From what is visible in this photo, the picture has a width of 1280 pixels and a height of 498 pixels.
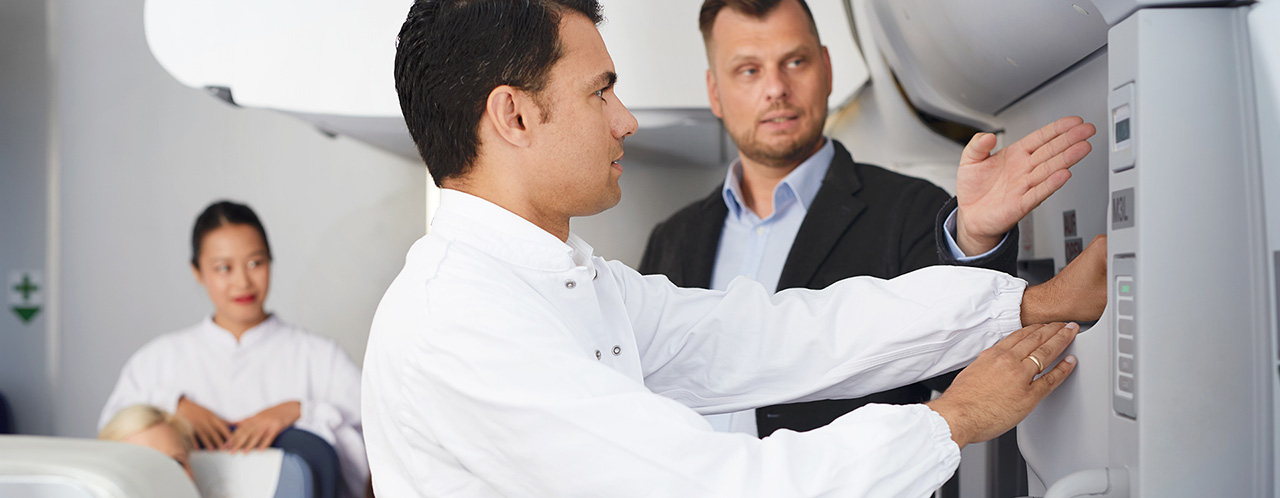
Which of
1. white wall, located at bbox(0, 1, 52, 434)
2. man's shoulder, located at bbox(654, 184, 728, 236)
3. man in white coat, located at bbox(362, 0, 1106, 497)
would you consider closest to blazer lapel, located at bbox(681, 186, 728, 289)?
man's shoulder, located at bbox(654, 184, 728, 236)

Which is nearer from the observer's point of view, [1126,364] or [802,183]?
[1126,364]

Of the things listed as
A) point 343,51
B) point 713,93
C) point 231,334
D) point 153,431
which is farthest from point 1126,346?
point 231,334

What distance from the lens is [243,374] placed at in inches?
112

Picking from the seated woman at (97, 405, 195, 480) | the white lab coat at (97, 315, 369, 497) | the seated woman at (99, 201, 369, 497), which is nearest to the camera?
the seated woman at (97, 405, 195, 480)

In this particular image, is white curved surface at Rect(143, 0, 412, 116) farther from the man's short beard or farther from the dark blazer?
the dark blazer

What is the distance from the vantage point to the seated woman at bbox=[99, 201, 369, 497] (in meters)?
2.69

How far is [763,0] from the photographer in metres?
1.79

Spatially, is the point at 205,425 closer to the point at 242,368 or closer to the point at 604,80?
the point at 242,368

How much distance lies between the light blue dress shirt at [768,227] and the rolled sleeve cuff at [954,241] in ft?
1.79

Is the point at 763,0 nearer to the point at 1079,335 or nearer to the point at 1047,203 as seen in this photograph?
the point at 1047,203

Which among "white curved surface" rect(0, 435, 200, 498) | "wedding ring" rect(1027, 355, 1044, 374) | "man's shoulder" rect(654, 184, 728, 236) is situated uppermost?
"man's shoulder" rect(654, 184, 728, 236)

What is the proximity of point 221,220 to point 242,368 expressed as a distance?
53cm

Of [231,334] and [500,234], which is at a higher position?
[500,234]

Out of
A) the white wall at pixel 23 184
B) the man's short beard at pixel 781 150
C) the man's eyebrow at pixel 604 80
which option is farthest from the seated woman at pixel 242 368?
the man's eyebrow at pixel 604 80
